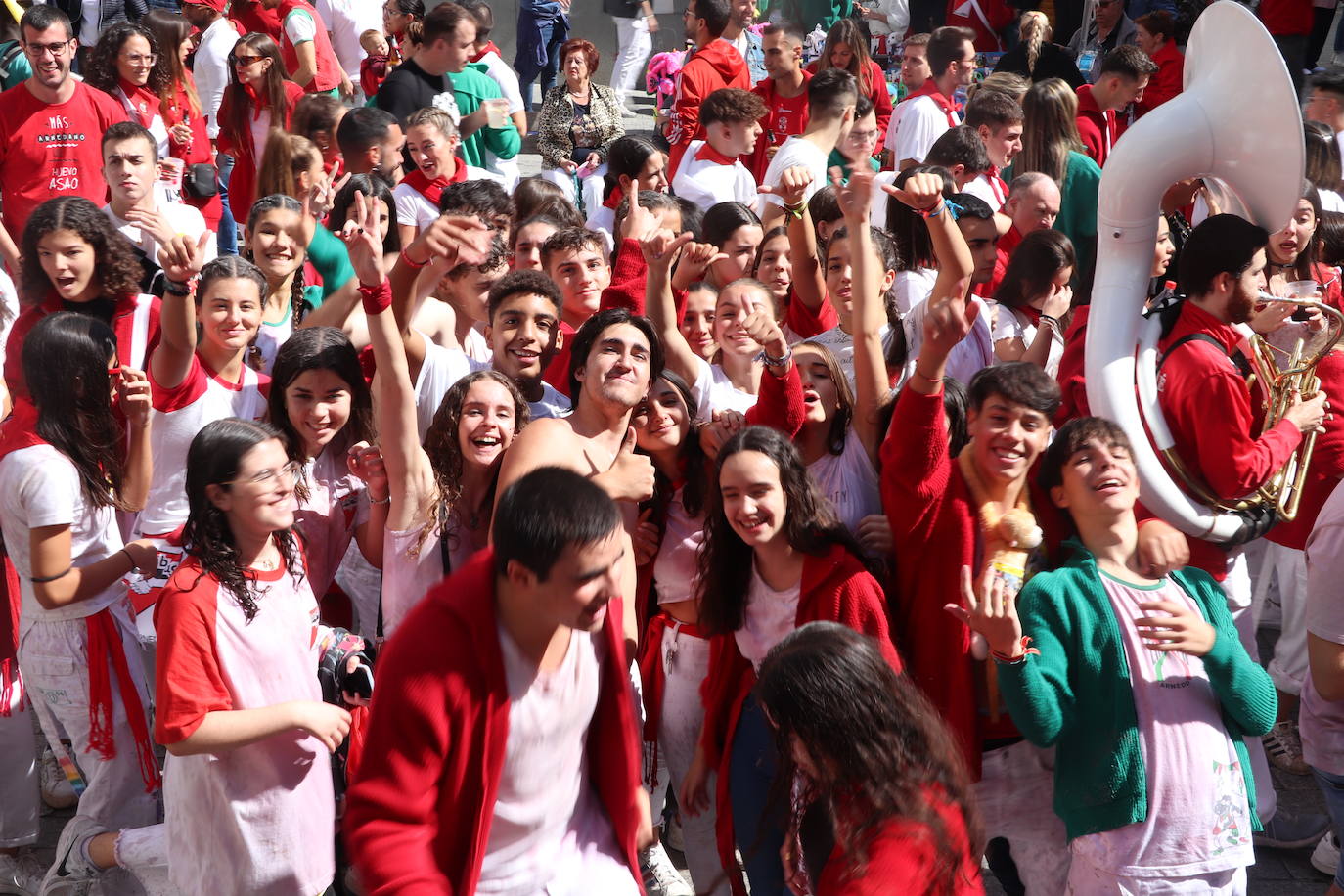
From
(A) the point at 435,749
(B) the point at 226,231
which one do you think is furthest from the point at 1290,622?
(B) the point at 226,231

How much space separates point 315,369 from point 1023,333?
8.06 ft

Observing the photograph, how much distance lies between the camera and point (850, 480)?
11.5ft

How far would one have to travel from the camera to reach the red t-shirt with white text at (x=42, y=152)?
6.37 meters

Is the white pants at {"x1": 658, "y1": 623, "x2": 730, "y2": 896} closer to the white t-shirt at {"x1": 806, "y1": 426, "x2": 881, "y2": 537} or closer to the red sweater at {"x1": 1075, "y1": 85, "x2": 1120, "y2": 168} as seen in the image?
the white t-shirt at {"x1": 806, "y1": 426, "x2": 881, "y2": 537}

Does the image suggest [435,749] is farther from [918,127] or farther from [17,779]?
[918,127]

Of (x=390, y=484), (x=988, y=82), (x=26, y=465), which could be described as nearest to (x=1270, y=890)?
(x=390, y=484)

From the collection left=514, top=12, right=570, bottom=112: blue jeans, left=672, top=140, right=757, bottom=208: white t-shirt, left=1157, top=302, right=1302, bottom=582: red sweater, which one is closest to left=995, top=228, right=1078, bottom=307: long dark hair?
left=1157, top=302, right=1302, bottom=582: red sweater

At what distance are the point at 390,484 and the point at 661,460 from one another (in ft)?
2.50

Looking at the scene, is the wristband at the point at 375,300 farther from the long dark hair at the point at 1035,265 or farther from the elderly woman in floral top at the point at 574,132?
the elderly woman in floral top at the point at 574,132

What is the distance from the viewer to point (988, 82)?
8188mm

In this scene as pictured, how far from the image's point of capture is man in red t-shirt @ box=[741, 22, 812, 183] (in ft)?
26.5

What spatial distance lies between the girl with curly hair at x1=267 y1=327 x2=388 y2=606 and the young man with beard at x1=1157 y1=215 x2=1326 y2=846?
2.25 m

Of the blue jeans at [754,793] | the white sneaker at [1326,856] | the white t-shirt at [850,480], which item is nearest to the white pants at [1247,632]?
the white sneaker at [1326,856]

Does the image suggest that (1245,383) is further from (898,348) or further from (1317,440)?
(898,348)
